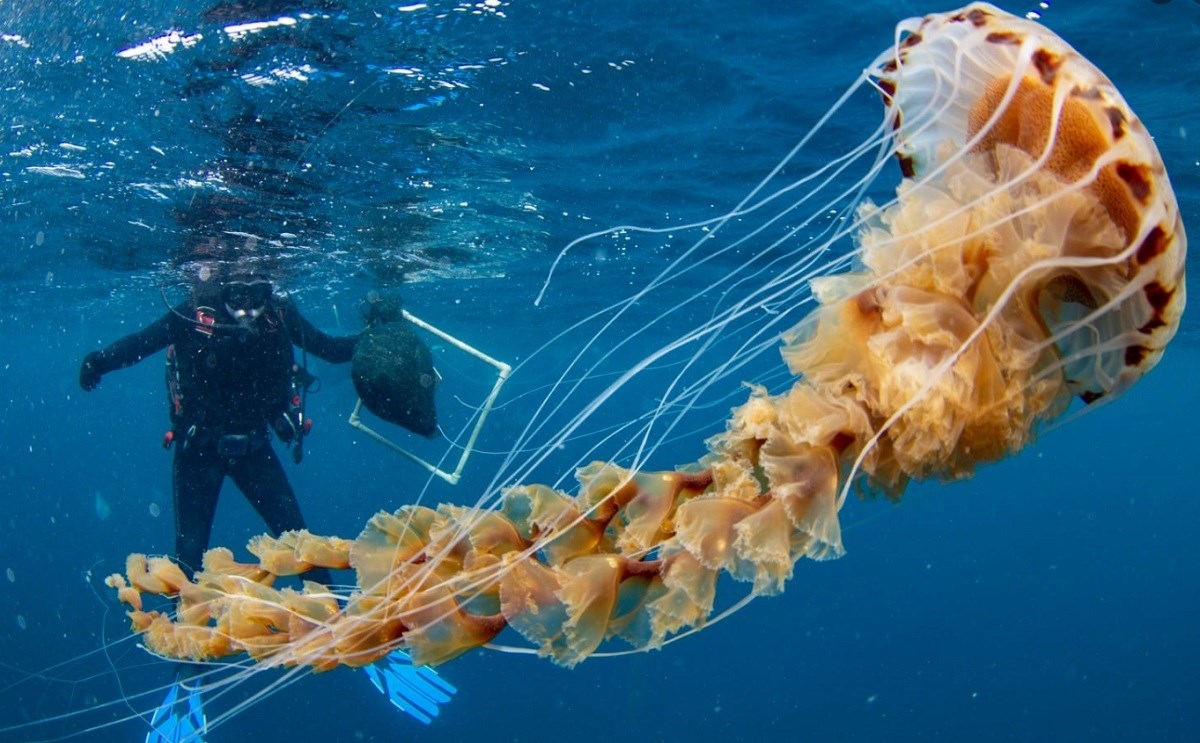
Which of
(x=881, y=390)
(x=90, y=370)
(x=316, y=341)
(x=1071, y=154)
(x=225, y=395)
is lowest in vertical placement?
(x=225, y=395)

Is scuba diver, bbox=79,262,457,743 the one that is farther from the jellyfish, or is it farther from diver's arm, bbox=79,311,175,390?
the jellyfish

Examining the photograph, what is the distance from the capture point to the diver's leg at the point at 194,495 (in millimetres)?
7547

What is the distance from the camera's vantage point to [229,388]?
842 cm

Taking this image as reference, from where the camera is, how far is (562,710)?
21.5 m

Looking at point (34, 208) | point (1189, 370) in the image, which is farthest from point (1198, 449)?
point (34, 208)

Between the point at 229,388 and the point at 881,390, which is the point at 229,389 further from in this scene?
the point at 881,390

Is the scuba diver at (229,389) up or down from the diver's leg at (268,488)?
up

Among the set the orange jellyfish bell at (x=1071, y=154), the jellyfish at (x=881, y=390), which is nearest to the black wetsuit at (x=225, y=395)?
the jellyfish at (x=881, y=390)

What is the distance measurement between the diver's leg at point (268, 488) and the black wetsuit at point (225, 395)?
0.01 m

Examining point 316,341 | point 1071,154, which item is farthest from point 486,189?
point 1071,154

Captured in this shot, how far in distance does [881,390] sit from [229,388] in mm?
8412

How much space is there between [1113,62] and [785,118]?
330 centimetres

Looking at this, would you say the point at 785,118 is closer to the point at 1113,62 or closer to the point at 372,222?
the point at 1113,62

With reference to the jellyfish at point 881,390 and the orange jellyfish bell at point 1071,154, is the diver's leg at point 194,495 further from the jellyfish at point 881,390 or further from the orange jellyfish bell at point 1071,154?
the orange jellyfish bell at point 1071,154
